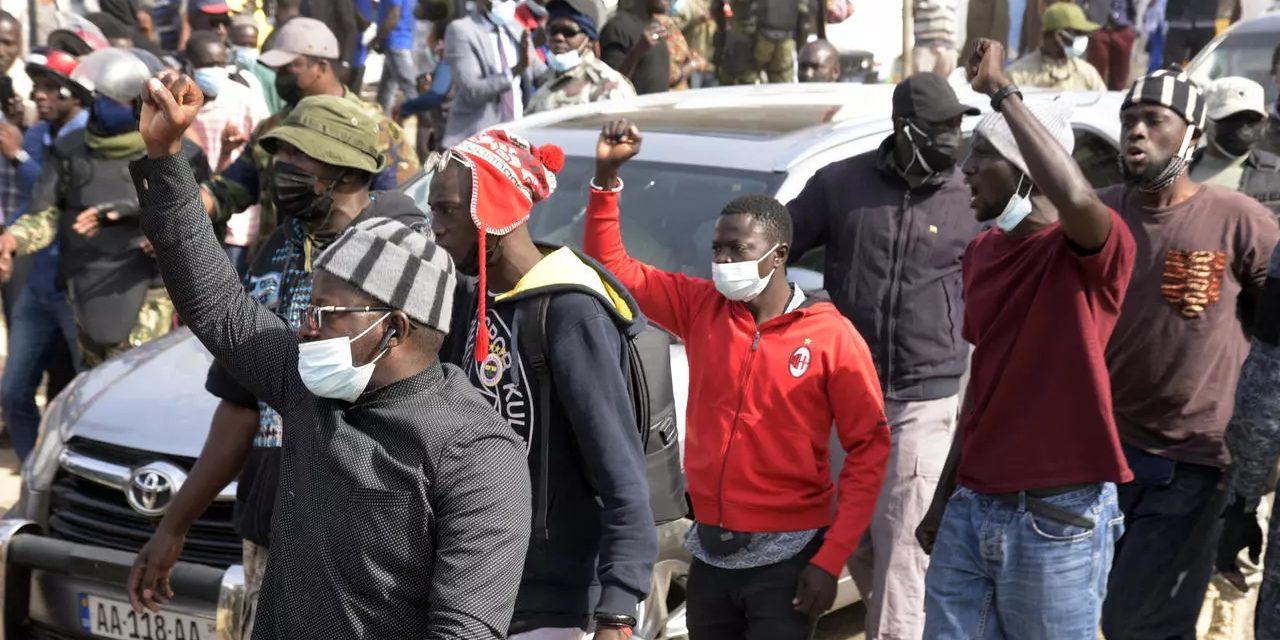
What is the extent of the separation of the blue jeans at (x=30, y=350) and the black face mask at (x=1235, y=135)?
5037 mm

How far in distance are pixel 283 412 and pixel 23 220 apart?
4418 mm

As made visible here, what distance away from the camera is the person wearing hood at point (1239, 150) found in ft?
22.8

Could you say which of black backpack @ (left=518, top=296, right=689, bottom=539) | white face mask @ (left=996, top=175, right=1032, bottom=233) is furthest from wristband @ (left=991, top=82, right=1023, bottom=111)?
black backpack @ (left=518, top=296, right=689, bottom=539)

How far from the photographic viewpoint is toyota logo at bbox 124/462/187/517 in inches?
202

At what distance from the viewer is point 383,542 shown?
9.18 feet

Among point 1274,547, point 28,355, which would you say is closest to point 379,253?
point 1274,547

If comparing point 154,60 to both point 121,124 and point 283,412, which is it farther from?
point 283,412

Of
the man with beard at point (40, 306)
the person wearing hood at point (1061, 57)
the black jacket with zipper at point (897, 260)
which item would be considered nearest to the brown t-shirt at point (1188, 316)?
the black jacket with zipper at point (897, 260)

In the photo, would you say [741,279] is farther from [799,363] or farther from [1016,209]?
[1016,209]

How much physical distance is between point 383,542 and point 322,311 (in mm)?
403

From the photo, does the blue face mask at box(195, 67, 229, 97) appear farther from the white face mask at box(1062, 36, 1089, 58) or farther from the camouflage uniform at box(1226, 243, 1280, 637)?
the camouflage uniform at box(1226, 243, 1280, 637)

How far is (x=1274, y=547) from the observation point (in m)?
4.34

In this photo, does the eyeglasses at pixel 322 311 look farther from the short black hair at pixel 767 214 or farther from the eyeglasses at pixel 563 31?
the eyeglasses at pixel 563 31

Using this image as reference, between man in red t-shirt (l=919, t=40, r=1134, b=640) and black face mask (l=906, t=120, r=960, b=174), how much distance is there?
113 cm
